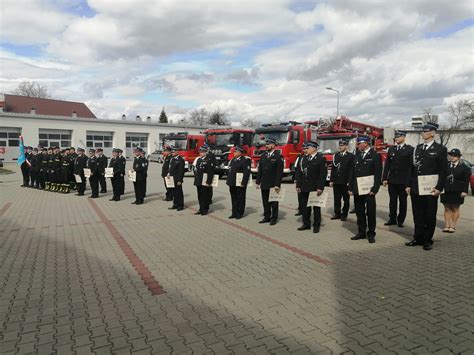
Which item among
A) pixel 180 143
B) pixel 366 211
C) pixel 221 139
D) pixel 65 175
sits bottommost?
pixel 366 211

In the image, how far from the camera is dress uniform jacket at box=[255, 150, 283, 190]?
8.35m

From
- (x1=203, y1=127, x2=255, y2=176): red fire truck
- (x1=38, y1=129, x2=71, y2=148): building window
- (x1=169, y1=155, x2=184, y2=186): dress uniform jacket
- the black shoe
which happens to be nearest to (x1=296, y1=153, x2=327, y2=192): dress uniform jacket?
the black shoe

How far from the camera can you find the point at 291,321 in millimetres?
3645

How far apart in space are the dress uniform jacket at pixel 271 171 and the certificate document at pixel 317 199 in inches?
39.7

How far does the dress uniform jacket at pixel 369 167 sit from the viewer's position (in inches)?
258

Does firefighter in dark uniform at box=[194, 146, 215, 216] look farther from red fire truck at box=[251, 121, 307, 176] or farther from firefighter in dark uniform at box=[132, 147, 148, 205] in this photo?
red fire truck at box=[251, 121, 307, 176]

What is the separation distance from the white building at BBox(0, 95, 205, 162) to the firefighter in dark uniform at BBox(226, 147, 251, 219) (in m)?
32.5

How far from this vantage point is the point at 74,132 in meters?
42.1

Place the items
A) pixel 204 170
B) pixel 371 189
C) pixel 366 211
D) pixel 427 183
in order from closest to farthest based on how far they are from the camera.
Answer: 1. pixel 427 183
2. pixel 371 189
3. pixel 366 211
4. pixel 204 170

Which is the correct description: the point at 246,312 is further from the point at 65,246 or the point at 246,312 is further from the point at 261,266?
the point at 65,246

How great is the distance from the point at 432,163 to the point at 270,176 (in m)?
3.38

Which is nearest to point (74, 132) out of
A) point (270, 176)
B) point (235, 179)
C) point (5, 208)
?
point (5, 208)

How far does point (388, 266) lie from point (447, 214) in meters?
3.19

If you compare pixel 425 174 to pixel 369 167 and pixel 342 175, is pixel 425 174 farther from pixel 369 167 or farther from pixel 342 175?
pixel 342 175
